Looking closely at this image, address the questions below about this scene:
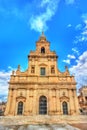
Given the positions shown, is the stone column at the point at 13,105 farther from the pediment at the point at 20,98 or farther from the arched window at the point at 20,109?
the arched window at the point at 20,109

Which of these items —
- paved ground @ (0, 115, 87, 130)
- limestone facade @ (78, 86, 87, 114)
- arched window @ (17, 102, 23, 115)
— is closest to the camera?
paved ground @ (0, 115, 87, 130)

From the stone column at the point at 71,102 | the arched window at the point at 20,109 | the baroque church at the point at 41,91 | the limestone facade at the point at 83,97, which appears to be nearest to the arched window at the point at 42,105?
the baroque church at the point at 41,91

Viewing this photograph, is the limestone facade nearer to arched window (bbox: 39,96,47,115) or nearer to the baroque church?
the baroque church

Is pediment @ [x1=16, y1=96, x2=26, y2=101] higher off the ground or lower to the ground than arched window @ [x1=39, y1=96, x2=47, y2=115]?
higher

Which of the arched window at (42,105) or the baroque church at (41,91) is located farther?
the arched window at (42,105)

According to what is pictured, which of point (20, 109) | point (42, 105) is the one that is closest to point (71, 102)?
point (42, 105)

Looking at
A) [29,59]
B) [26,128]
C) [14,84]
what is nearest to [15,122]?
[26,128]

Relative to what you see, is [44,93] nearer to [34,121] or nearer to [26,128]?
[34,121]

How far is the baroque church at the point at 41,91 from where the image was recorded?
87.5 feet

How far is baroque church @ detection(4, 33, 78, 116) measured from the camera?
87.5 ft

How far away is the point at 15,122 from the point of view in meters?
18.0

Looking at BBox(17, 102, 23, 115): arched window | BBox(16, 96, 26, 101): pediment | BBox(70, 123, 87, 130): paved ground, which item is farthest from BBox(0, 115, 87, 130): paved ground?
BBox(16, 96, 26, 101): pediment

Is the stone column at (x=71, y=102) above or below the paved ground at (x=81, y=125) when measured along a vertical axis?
above

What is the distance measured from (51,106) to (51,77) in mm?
5996
